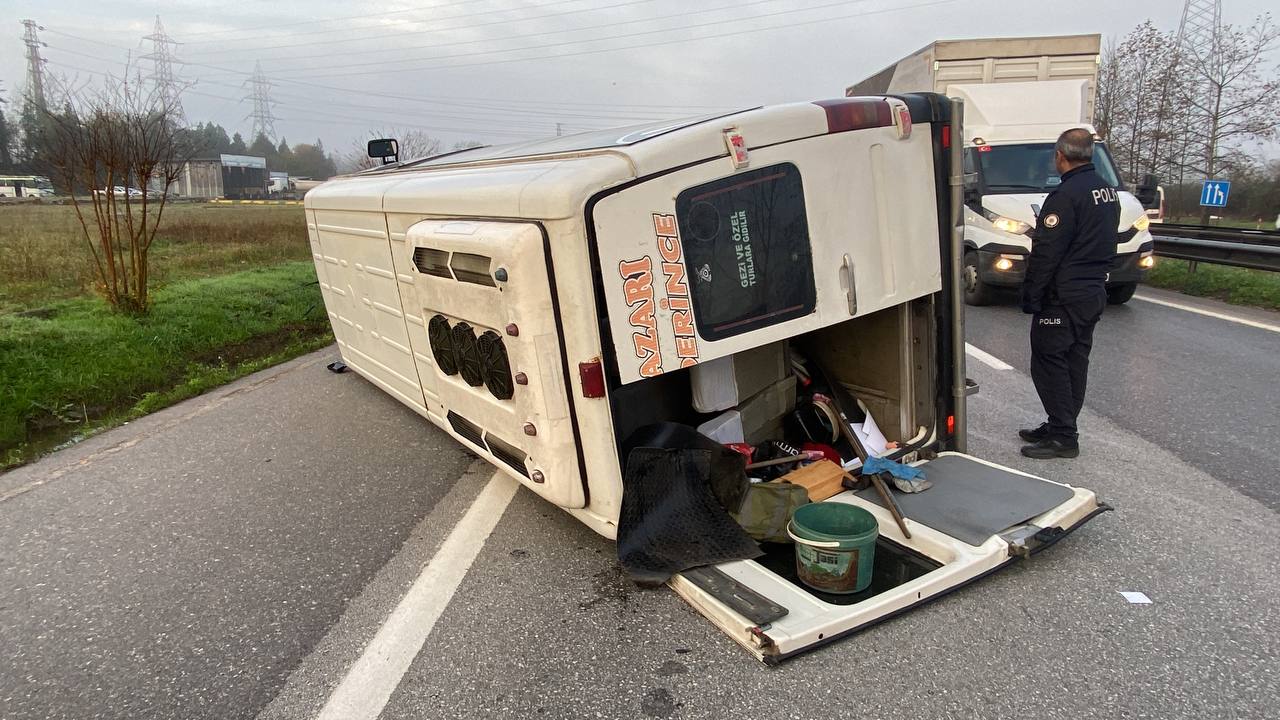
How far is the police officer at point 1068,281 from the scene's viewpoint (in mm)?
4488

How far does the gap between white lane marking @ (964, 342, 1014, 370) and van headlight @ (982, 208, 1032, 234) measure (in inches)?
100

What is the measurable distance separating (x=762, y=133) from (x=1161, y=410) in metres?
4.35

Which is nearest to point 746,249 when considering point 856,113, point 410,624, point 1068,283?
point 856,113

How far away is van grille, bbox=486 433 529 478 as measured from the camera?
3582mm

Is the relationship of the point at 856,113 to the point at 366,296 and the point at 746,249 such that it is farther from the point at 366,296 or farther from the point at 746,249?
the point at 366,296

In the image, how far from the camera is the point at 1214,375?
6348 millimetres

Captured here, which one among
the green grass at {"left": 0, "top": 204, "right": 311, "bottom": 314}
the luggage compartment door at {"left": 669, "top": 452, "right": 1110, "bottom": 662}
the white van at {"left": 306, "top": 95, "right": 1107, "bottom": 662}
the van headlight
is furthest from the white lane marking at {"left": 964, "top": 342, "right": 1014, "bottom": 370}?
the green grass at {"left": 0, "top": 204, "right": 311, "bottom": 314}

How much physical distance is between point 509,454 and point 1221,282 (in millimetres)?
11963

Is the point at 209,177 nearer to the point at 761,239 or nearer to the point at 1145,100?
the point at 1145,100

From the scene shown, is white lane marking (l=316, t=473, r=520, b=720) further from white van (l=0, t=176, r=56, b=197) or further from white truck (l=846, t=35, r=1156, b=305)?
white van (l=0, t=176, r=56, b=197)

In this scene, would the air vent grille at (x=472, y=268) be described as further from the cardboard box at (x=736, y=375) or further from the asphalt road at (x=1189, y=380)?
the asphalt road at (x=1189, y=380)

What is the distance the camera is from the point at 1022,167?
33.4ft

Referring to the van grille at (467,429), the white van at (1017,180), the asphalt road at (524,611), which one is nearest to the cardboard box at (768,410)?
the asphalt road at (524,611)

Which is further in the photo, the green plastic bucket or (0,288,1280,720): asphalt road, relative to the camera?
the green plastic bucket
